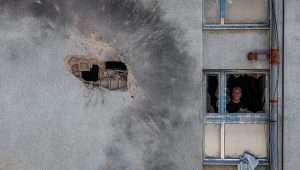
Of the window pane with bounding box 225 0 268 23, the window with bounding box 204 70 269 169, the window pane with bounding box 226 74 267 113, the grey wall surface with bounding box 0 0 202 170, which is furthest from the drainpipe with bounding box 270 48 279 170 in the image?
the grey wall surface with bounding box 0 0 202 170

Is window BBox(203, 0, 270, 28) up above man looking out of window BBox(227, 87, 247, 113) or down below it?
above

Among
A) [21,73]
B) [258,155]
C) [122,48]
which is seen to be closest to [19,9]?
[21,73]

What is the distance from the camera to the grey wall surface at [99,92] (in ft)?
22.9

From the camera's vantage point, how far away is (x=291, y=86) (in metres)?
6.94

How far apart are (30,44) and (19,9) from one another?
2.02ft

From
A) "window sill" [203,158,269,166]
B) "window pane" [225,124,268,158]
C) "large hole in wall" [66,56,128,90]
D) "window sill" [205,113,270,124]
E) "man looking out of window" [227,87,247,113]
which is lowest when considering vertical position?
"window sill" [203,158,269,166]

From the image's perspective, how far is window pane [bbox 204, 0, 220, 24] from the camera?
23.4 ft

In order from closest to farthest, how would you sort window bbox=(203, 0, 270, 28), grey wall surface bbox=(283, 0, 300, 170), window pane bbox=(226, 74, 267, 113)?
grey wall surface bbox=(283, 0, 300, 170) < window bbox=(203, 0, 270, 28) < window pane bbox=(226, 74, 267, 113)

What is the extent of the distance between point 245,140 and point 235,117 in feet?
1.39

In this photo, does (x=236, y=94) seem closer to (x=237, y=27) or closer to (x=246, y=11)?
(x=237, y=27)

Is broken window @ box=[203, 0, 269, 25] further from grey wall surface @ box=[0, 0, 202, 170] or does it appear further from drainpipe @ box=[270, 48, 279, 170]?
drainpipe @ box=[270, 48, 279, 170]

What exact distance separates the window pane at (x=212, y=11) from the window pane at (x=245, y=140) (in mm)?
1807

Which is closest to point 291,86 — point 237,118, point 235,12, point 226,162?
point 237,118

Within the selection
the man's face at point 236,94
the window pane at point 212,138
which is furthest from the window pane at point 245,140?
the man's face at point 236,94
